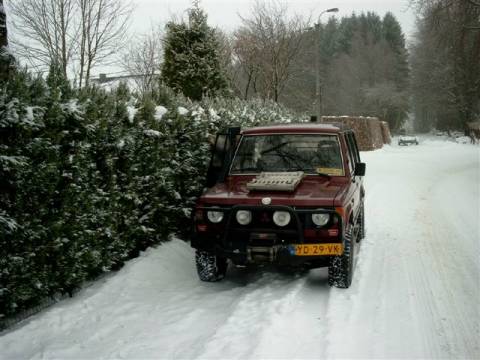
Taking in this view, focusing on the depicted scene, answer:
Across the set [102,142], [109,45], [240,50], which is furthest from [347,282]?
[240,50]

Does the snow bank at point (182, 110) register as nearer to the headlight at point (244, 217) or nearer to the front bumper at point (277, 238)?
the front bumper at point (277, 238)

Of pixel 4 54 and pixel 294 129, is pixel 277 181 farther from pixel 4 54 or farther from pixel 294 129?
pixel 4 54

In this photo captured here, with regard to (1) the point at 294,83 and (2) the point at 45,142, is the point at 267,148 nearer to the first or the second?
(2) the point at 45,142

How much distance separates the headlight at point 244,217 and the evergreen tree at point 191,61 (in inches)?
544

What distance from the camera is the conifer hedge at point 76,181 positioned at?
409 centimetres

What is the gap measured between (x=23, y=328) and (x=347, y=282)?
3485 mm

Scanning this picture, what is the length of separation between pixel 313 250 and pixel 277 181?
0.94m

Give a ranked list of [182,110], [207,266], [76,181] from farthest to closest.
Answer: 1. [182,110]
2. [207,266]
3. [76,181]

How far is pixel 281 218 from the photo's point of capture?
518 centimetres

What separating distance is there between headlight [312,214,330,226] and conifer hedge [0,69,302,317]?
7.65 ft

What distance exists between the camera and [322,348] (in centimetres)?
407

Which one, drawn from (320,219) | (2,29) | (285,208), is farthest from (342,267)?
(2,29)

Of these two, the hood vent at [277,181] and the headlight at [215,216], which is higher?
the hood vent at [277,181]

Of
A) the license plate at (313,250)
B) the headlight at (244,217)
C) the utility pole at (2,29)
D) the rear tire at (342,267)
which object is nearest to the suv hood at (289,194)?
the headlight at (244,217)
